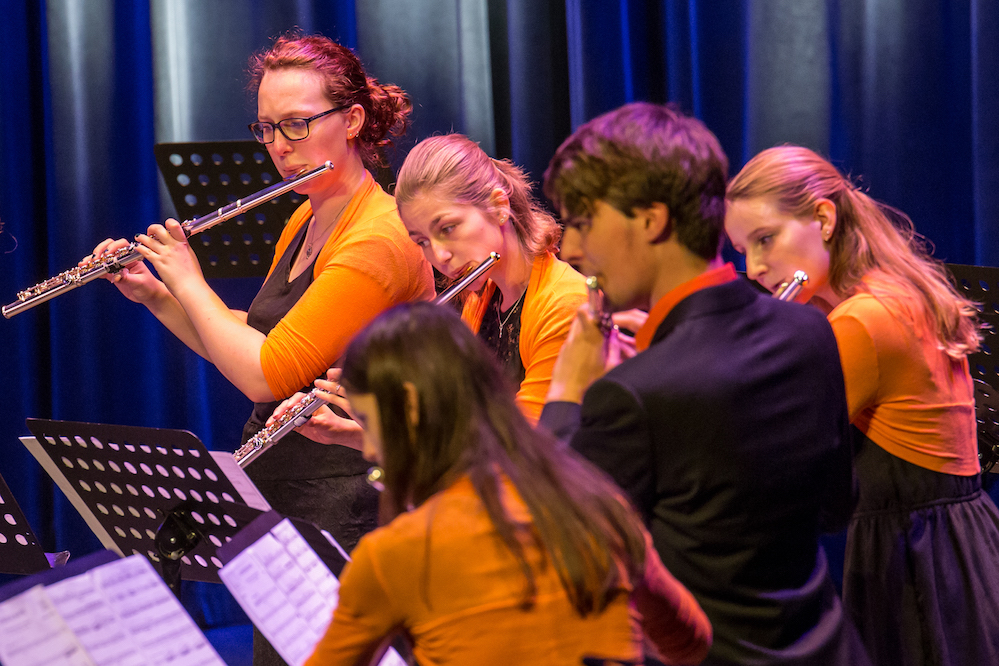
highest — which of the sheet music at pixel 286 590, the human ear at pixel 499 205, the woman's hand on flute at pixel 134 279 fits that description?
the human ear at pixel 499 205

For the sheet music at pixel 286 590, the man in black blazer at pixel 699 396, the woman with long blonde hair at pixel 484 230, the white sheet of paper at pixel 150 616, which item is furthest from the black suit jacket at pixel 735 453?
the woman with long blonde hair at pixel 484 230

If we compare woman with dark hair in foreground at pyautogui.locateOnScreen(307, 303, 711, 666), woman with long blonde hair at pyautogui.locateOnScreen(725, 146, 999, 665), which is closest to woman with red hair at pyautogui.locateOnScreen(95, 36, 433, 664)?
woman with long blonde hair at pyautogui.locateOnScreen(725, 146, 999, 665)

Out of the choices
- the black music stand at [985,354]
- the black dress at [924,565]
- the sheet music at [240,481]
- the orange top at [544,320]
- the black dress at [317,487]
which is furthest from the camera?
the black music stand at [985,354]

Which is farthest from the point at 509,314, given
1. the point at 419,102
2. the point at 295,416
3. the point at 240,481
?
the point at 419,102

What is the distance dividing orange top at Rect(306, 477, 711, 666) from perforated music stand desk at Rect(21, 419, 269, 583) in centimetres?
57

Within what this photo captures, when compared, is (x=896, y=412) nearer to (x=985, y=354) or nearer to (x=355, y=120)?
(x=985, y=354)

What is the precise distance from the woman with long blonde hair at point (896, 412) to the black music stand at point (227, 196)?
1.04 meters

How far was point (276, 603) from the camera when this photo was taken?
121 centimetres

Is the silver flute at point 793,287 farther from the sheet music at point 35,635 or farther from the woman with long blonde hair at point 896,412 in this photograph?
the sheet music at point 35,635

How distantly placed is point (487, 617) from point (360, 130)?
1308 millimetres

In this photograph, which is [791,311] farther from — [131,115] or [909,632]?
[131,115]

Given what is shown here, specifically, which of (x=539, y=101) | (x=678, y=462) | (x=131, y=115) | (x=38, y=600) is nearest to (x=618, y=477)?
(x=678, y=462)

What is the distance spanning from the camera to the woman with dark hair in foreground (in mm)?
870

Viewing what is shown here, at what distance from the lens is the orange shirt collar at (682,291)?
3.58 feet
